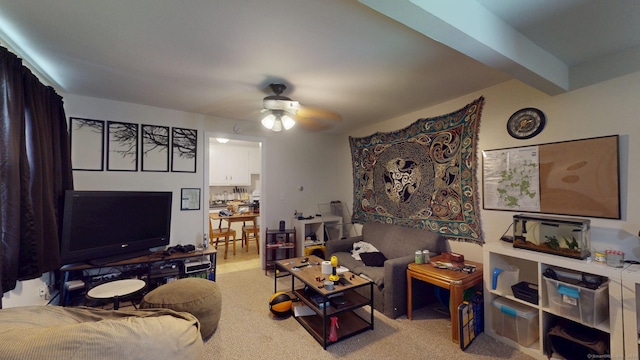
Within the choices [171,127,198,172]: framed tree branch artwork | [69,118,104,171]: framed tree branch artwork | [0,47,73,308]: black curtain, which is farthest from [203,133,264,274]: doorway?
[0,47,73,308]: black curtain

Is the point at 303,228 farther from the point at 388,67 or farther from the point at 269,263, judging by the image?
the point at 388,67

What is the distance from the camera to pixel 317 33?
171 cm

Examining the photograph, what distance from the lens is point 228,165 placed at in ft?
20.2

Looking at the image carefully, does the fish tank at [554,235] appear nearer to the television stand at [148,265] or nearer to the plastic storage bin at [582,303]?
the plastic storage bin at [582,303]

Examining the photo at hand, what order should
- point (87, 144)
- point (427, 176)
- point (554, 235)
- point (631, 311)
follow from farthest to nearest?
point (427, 176)
point (87, 144)
point (554, 235)
point (631, 311)

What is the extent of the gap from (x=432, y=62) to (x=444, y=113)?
115 centimetres

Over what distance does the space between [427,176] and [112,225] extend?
12.2 feet

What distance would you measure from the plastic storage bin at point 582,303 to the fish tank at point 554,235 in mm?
235

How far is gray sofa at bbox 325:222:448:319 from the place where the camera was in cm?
264

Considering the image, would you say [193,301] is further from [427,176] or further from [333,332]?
[427,176]

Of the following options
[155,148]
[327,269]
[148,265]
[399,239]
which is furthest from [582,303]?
[155,148]

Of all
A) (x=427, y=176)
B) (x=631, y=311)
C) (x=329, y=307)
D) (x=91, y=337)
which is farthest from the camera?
(x=427, y=176)

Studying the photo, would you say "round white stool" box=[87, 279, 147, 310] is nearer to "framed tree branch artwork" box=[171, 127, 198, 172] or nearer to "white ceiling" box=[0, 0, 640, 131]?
"framed tree branch artwork" box=[171, 127, 198, 172]

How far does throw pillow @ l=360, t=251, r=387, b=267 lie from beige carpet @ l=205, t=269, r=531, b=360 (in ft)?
1.96
